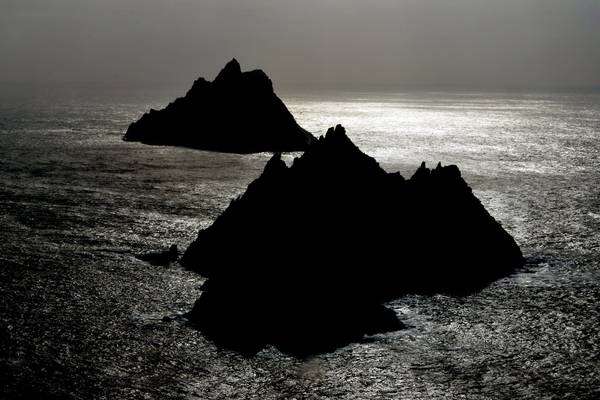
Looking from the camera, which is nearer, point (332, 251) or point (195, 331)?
point (195, 331)

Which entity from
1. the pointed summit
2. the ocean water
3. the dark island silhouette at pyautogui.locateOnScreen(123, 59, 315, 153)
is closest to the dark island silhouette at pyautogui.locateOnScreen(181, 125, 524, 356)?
the ocean water

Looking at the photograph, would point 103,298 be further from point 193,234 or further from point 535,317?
point 535,317

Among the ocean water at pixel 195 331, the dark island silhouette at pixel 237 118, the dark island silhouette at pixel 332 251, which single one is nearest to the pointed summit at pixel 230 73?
the dark island silhouette at pixel 237 118

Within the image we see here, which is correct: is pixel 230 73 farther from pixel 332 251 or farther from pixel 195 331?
pixel 195 331

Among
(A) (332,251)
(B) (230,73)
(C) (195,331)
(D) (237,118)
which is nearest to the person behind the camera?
(C) (195,331)

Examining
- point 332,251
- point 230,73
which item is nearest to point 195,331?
point 332,251

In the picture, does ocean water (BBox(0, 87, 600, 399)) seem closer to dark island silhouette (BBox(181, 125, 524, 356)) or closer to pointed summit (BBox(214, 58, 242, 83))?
dark island silhouette (BBox(181, 125, 524, 356))

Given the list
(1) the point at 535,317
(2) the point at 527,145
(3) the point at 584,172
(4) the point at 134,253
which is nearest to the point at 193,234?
(4) the point at 134,253
